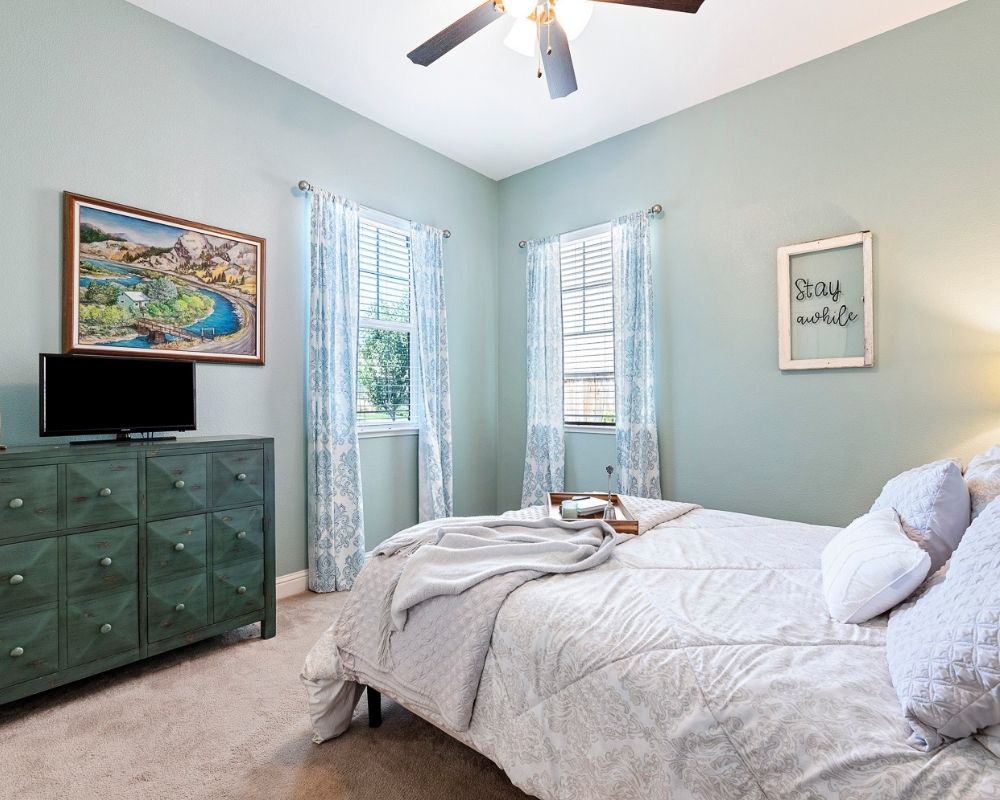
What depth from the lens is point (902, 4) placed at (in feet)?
8.45

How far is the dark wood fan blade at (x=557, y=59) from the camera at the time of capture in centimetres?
217

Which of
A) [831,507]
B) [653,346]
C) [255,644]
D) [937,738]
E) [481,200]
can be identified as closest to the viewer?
[937,738]

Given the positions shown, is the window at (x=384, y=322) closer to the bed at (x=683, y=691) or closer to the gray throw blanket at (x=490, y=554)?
the gray throw blanket at (x=490, y=554)

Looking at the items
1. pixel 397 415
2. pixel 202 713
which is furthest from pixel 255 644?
pixel 397 415

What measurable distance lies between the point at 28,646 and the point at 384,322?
8.18ft

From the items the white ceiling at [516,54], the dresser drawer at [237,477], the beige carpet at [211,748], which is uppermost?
the white ceiling at [516,54]

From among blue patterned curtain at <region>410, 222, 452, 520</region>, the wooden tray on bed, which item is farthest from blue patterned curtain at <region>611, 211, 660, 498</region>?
blue patterned curtain at <region>410, 222, 452, 520</region>

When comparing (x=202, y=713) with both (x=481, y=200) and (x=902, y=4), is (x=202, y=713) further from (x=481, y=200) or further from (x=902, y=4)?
(x=902, y=4)

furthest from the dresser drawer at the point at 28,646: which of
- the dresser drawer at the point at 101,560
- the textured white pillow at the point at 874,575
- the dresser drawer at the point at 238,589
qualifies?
the textured white pillow at the point at 874,575

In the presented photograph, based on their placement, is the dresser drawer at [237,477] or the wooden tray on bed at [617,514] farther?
the dresser drawer at [237,477]

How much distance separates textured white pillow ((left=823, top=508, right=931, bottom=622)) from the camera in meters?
1.29

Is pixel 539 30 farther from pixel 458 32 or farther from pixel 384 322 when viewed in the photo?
Answer: pixel 384 322

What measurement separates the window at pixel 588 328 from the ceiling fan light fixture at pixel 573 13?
5.55ft

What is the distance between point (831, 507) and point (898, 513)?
148 centimetres
